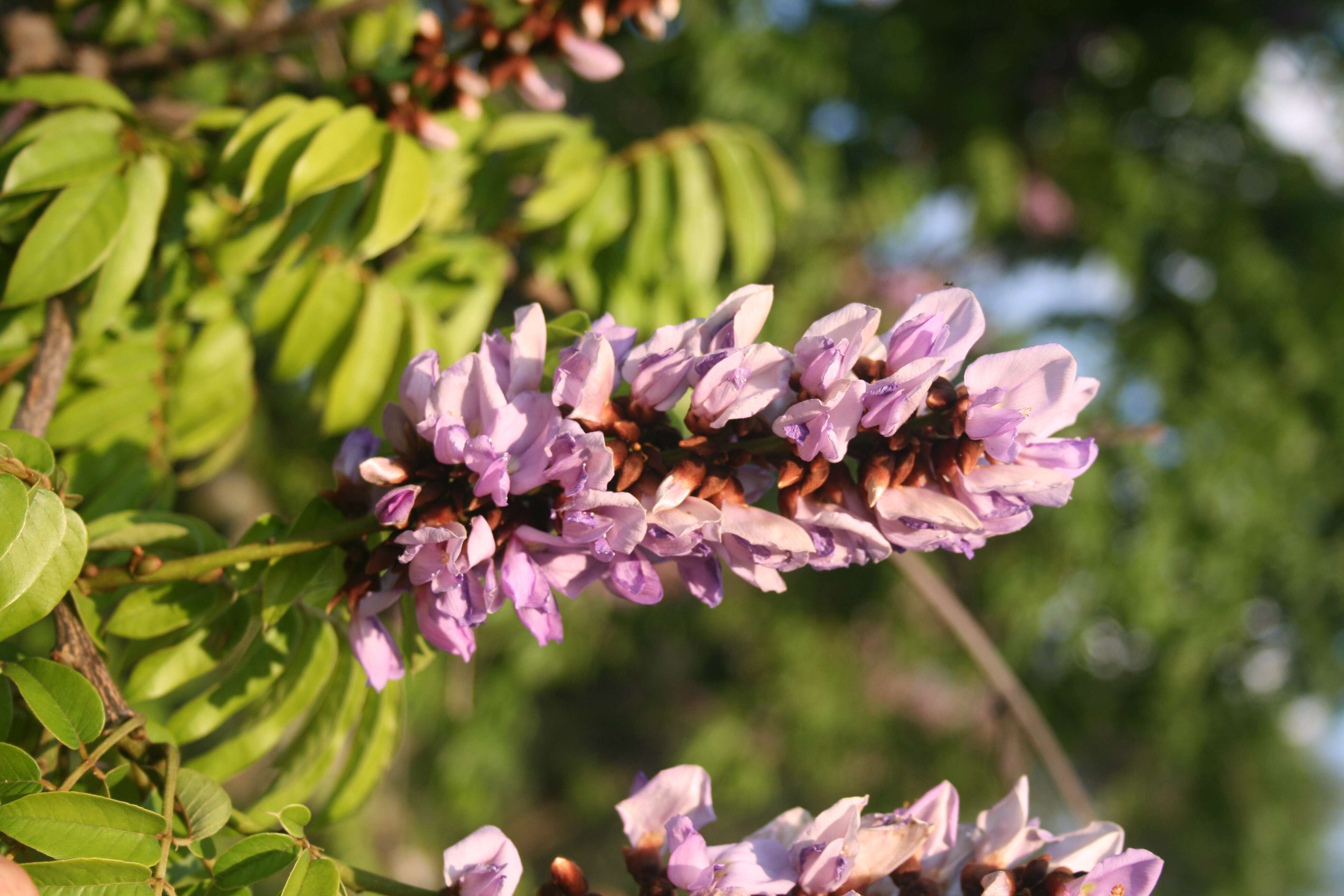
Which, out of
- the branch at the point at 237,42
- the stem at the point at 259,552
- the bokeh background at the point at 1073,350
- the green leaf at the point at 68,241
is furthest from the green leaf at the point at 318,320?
the bokeh background at the point at 1073,350

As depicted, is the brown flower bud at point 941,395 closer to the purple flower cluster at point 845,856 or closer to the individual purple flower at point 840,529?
the individual purple flower at point 840,529

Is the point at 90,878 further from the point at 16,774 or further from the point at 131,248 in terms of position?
the point at 131,248

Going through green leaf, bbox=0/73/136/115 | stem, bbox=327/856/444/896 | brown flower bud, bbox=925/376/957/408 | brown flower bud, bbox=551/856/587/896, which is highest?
brown flower bud, bbox=925/376/957/408

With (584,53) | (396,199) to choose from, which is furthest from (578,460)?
(584,53)

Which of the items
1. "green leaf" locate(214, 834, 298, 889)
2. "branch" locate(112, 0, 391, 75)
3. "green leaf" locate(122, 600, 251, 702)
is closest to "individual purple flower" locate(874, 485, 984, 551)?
"green leaf" locate(214, 834, 298, 889)

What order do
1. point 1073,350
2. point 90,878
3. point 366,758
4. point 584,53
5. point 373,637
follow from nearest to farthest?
point 90,878
point 373,637
point 366,758
point 584,53
point 1073,350

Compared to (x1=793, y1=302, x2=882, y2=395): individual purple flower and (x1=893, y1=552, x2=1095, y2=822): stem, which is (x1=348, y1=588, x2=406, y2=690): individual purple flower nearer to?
(x1=793, y1=302, x2=882, y2=395): individual purple flower
